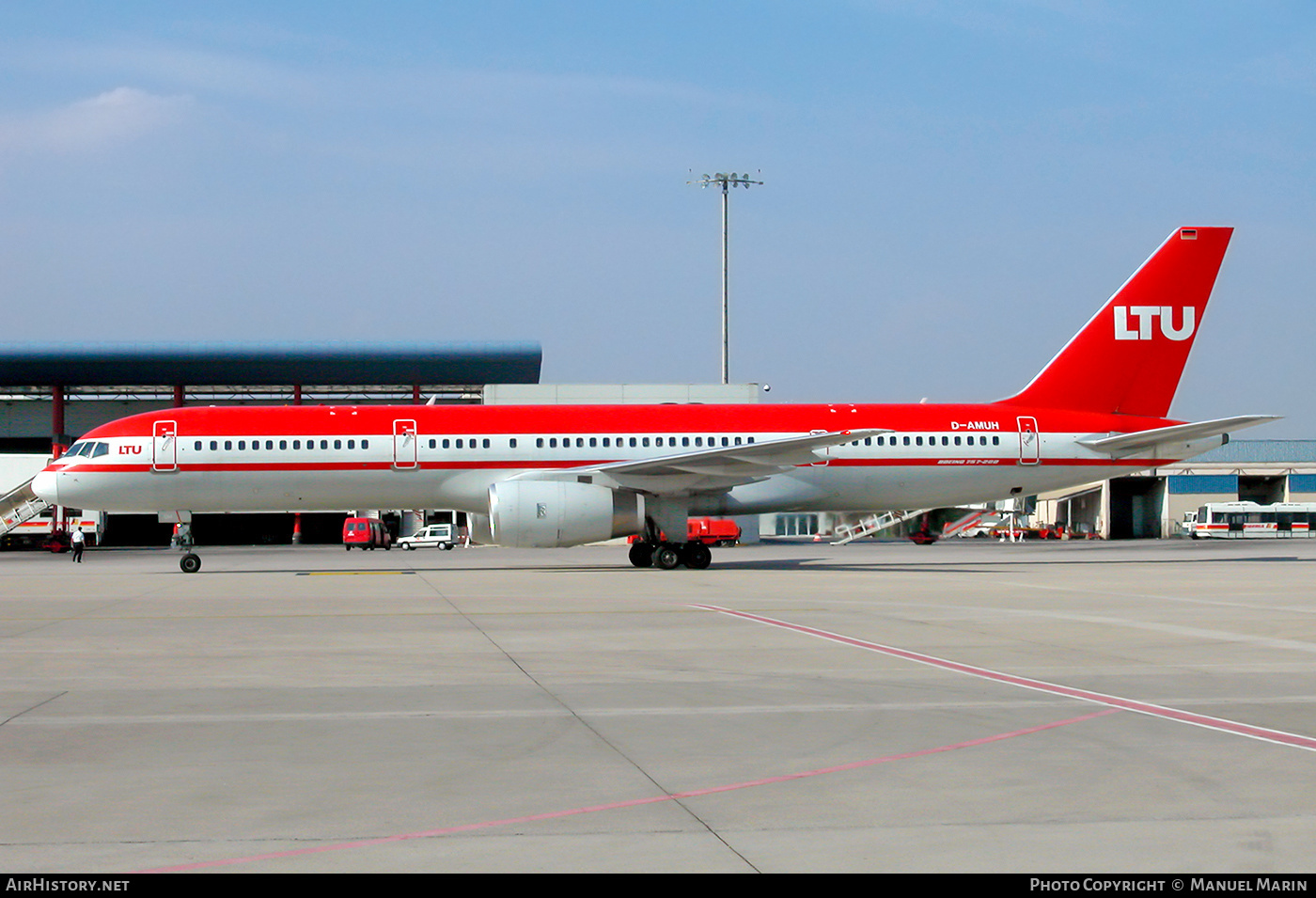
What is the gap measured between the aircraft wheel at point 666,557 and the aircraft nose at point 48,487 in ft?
49.3

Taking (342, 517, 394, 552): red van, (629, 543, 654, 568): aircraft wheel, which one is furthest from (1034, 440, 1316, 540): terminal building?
(629, 543, 654, 568): aircraft wheel

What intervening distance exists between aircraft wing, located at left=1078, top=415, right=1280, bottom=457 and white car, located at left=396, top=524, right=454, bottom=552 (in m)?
29.7

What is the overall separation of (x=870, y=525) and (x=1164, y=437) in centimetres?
2919

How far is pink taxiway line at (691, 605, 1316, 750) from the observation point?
7.66 meters

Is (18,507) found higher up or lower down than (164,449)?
lower down

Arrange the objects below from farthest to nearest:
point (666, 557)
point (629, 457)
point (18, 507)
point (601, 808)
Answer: point (18, 507) < point (629, 457) < point (666, 557) < point (601, 808)

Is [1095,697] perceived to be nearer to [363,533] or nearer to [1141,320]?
[1141,320]

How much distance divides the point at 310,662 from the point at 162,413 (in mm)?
21174

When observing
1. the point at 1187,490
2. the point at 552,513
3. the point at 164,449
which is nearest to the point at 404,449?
the point at 552,513

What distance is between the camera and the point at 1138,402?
1316 inches

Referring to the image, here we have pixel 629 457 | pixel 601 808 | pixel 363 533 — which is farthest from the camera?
pixel 363 533

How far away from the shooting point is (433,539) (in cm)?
5388

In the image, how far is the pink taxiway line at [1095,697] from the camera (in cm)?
766

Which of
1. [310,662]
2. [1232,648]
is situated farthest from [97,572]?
[1232,648]
